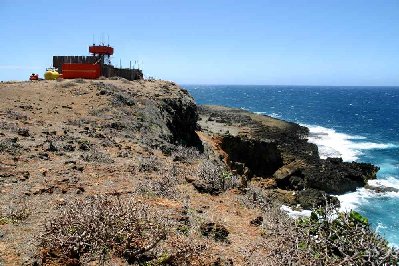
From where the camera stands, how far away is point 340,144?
64.6 meters

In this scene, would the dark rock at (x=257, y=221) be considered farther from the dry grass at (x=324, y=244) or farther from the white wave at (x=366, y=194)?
the white wave at (x=366, y=194)

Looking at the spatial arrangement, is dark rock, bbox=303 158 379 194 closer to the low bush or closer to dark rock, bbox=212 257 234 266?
dark rock, bbox=212 257 234 266

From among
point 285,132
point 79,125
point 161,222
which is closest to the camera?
point 161,222

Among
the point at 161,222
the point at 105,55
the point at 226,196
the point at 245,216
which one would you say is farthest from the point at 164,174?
the point at 105,55

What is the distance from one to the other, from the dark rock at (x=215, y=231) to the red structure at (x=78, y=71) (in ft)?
102

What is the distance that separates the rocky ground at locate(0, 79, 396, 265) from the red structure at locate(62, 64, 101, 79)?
8478mm

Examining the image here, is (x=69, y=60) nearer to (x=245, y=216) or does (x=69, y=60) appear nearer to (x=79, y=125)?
(x=79, y=125)

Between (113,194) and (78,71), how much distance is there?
2870cm

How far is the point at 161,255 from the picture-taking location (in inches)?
309

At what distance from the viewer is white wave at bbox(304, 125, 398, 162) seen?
55534mm

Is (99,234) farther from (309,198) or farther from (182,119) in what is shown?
(309,198)

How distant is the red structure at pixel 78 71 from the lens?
1470 inches

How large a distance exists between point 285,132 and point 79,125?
4738 cm

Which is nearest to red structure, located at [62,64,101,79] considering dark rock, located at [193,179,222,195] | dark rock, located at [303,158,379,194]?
dark rock, located at [303,158,379,194]
